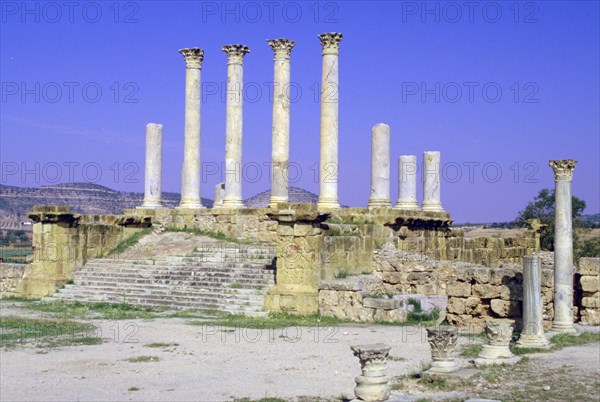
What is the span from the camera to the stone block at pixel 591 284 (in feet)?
53.3

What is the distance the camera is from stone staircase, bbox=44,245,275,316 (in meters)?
19.9

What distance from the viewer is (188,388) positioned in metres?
10.8

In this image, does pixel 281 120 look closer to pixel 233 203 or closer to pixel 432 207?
pixel 233 203

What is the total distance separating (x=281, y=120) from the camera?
27.3m

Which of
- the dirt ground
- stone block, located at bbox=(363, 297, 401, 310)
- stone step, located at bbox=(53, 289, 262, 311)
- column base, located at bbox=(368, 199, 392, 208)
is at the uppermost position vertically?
column base, located at bbox=(368, 199, 392, 208)

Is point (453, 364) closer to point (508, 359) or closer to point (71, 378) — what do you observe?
point (508, 359)

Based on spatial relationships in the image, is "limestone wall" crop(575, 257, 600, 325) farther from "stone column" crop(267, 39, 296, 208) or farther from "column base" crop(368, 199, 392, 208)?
"stone column" crop(267, 39, 296, 208)

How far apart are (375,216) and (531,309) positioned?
957cm

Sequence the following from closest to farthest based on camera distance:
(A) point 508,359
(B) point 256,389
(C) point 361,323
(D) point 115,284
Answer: (B) point 256,389 → (A) point 508,359 → (C) point 361,323 → (D) point 115,284

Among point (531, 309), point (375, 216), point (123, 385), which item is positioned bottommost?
point (123, 385)

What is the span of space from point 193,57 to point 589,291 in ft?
58.1

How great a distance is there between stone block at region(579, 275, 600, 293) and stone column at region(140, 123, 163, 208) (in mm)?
17012

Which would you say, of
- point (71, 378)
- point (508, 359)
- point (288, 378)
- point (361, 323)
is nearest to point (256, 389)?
point (288, 378)

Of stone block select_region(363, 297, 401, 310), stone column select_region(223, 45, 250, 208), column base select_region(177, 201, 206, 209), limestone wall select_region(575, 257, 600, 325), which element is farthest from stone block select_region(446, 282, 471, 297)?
column base select_region(177, 201, 206, 209)
